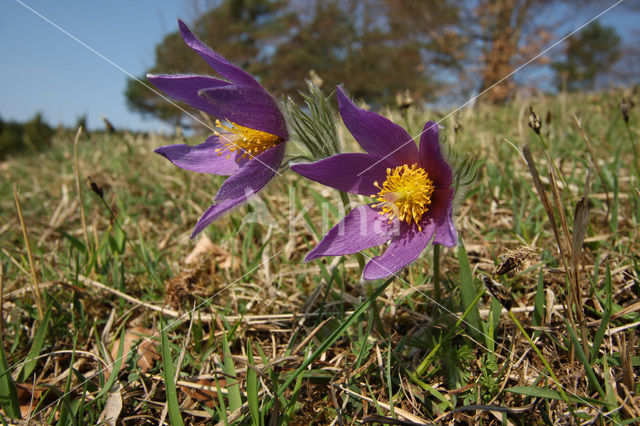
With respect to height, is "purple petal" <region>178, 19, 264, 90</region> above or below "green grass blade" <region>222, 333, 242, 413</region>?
above

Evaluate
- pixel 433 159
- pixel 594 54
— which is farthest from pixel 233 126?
pixel 594 54

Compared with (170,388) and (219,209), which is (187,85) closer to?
(219,209)

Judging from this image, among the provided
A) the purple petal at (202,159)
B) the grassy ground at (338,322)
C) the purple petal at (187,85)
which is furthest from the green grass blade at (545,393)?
the purple petal at (187,85)

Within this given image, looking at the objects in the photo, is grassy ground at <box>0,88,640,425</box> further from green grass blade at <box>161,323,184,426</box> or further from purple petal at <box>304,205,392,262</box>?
purple petal at <box>304,205,392,262</box>

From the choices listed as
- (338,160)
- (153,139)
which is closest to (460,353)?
(338,160)

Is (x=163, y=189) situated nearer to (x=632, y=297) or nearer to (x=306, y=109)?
(x=306, y=109)

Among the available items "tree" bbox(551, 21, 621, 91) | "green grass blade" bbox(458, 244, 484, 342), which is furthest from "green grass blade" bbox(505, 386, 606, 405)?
"tree" bbox(551, 21, 621, 91)
